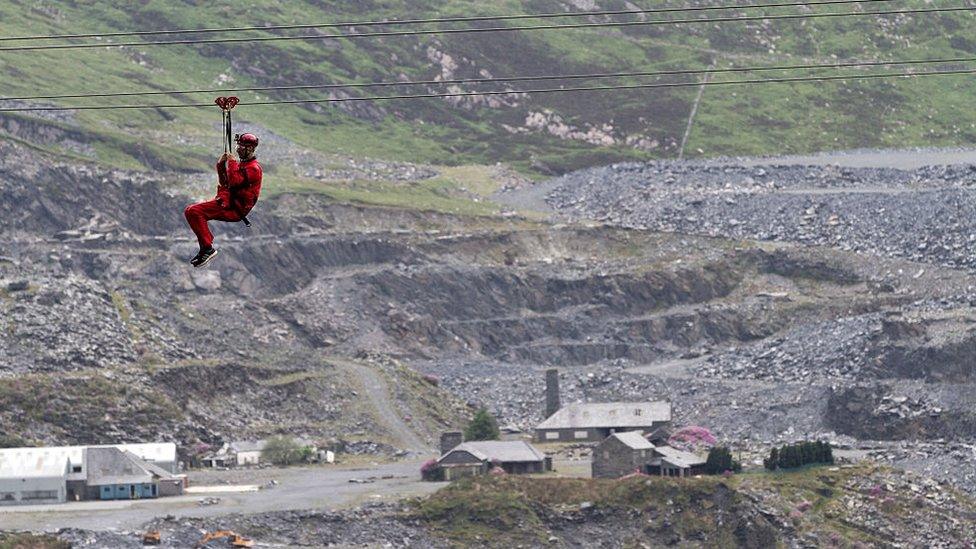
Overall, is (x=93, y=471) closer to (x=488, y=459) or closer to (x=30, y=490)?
(x=30, y=490)

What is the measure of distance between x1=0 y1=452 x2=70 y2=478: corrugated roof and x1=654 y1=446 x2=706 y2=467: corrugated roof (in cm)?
3184

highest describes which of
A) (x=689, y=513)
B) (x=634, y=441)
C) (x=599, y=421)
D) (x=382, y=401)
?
(x=382, y=401)

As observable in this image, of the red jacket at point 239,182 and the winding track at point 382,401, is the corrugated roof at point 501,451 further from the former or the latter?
the red jacket at point 239,182

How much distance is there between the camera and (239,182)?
45594 mm

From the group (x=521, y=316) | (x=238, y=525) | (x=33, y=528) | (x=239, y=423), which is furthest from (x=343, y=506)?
(x=521, y=316)

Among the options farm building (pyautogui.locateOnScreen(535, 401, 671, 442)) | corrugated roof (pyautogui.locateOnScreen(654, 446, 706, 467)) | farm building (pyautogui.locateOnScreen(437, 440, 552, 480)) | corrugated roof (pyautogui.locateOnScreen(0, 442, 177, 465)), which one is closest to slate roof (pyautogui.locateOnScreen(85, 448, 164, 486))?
corrugated roof (pyautogui.locateOnScreen(0, 442, 177, 465))

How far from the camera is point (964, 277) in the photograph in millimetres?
189500

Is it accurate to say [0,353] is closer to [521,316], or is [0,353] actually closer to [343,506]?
[343,506]

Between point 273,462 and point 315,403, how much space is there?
44.2 feet

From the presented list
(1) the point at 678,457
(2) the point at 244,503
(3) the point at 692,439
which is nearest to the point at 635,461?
(1) the point at 678,457

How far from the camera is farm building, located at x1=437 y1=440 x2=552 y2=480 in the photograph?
136000 millimetres

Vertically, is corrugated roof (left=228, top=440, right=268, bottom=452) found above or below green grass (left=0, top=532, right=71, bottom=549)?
above

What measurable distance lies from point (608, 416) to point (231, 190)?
4602 inches

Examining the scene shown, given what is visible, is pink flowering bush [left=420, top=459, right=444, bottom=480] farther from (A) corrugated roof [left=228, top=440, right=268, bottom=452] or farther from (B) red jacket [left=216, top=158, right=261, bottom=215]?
(B) red jacket [left=216, top=158, right=261, bottom=215]
